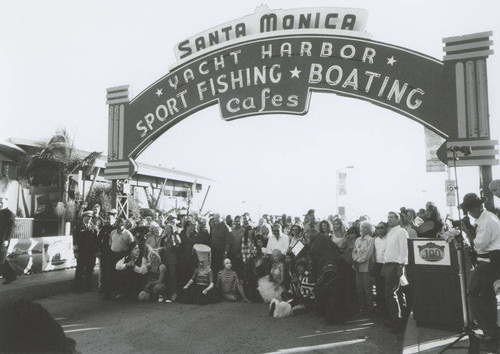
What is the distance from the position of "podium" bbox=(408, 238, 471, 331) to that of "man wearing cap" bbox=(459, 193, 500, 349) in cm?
57

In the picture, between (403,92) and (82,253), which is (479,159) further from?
(82,253)

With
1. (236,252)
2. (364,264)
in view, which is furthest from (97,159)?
(364,264)

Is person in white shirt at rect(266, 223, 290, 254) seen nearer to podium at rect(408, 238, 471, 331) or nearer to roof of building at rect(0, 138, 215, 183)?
podium at rect(408, 238, 471, 331)

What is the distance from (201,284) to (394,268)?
4.10 meters

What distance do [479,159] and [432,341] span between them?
3.79 m

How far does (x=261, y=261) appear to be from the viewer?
30.0ft

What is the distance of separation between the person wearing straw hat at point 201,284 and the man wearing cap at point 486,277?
202 inches

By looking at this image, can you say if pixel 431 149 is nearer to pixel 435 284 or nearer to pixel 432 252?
pixel 432 252

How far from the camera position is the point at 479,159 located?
24.2 ft

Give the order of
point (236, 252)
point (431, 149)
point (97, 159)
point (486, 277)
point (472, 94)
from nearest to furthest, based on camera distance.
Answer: point (486, 277), point (472, 94), point (236, 252), point (431, 149), point (97, 159)

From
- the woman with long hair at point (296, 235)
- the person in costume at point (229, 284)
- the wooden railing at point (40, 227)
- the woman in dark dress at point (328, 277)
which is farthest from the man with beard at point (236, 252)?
the wooden railing at point (40, 227)

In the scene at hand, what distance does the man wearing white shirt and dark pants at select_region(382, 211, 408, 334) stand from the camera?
20.5 ft

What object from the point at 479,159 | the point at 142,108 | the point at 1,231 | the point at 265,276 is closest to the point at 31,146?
the point at 142,108

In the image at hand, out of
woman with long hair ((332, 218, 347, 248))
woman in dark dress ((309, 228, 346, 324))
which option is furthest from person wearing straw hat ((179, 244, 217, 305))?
woman with long hair ((332, 218, 347, 248))
